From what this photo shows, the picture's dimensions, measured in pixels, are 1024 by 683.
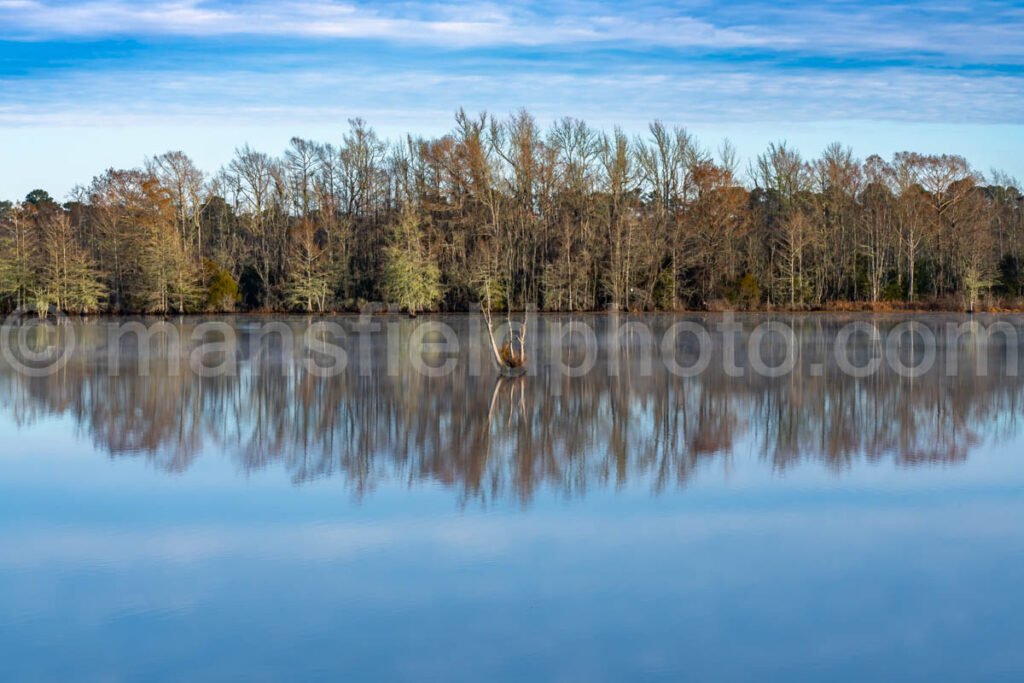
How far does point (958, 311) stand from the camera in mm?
47906

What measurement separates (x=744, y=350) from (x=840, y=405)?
9.72 metres

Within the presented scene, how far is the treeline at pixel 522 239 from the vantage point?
49500 millimetres

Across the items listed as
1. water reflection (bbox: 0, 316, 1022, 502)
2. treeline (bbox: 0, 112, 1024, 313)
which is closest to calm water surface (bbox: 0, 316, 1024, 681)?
water reflection (bbox: 0, 316, 1022, 502)

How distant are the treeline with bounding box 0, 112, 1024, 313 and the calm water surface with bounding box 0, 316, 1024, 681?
34792 millimetres

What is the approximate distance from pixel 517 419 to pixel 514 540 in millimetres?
5818

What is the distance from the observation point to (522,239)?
2034 inches

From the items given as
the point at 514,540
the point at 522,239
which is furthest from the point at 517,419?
the point at 522,239

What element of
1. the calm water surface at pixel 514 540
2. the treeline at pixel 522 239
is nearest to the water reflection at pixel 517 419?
the calm water surface at pixel 514 540

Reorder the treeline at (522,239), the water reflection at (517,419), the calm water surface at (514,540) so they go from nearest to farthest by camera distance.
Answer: the calm water surface at (514,540)
the water reflection at (517,419)
the treeline at (522,239)

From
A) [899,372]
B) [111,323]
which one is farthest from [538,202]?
[899,372]

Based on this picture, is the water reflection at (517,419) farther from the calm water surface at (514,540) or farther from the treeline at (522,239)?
the treeline at (522,239)

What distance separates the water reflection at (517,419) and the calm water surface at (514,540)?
0.07m

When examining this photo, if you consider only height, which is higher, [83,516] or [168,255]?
[168,255]

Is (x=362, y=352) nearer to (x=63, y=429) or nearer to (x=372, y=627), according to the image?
(x=63, y=429)
